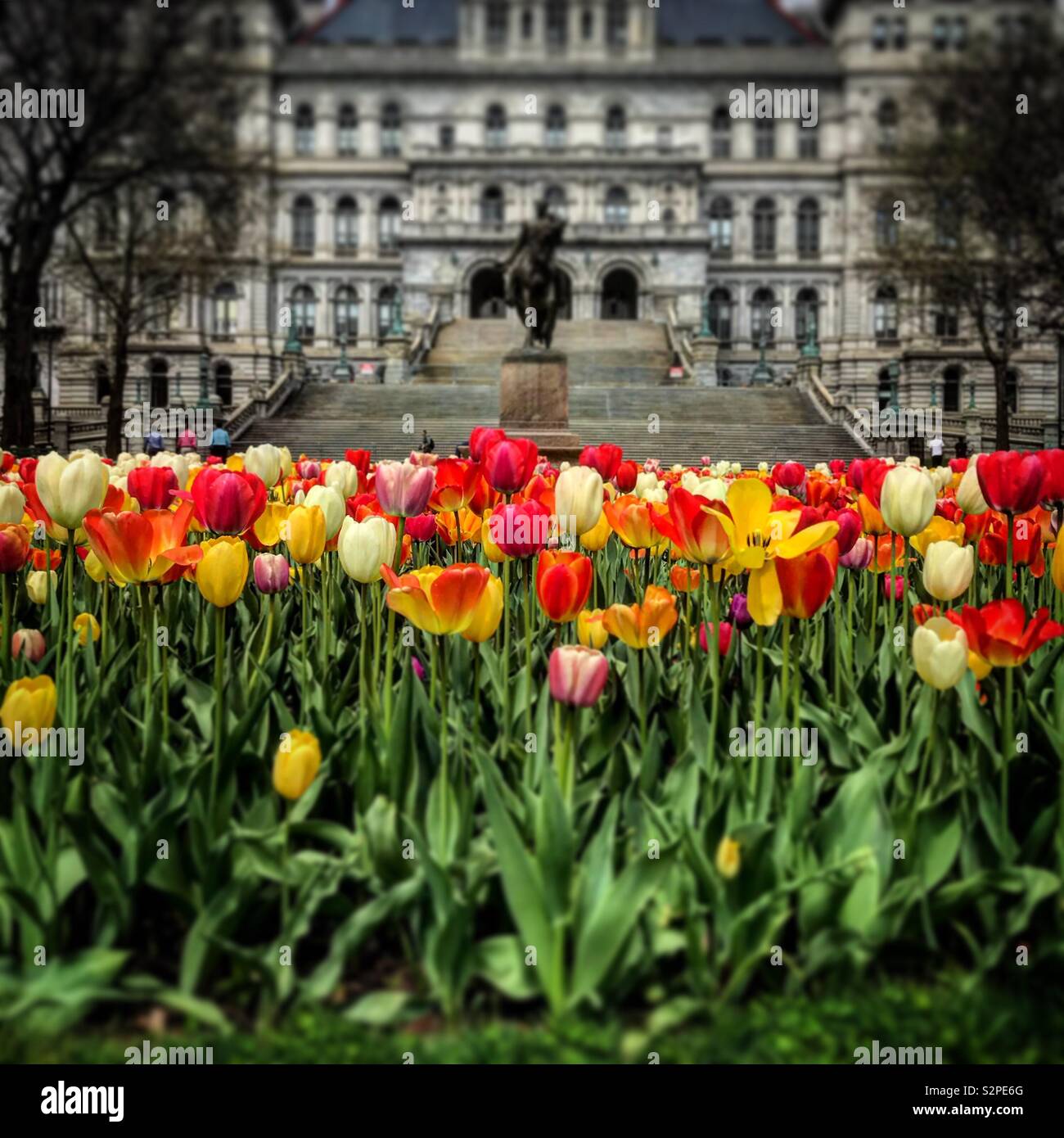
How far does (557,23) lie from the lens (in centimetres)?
6334

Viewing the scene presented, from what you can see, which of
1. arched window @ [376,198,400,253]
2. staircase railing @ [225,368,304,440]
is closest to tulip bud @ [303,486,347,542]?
staircase railing @ [225,368,304,440]

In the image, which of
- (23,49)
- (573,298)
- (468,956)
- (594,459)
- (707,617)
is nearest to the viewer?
(468,956)

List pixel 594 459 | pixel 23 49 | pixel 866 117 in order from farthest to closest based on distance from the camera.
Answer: pixel 866 117
pixel 23 49
pixel 594 459

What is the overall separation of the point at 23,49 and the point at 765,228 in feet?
158

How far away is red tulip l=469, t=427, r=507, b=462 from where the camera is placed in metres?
3.61

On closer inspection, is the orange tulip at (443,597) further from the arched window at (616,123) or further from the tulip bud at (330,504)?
the arched window at (616,123)

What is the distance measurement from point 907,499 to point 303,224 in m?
64.1

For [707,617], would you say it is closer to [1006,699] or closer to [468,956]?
[1006,699]

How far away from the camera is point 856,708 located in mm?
2715

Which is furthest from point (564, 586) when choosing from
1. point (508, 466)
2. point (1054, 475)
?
point (1054, 475)

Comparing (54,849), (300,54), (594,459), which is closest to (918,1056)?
(54,849)

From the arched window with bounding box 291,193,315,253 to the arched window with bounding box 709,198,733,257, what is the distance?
69.1 ft

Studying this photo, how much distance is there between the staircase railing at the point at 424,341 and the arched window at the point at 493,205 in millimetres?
13896

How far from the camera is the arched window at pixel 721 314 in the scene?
59750mm
